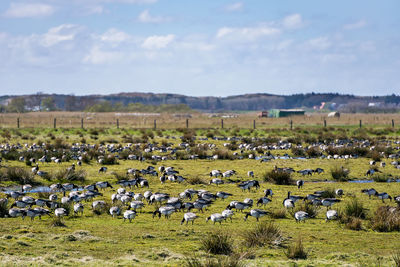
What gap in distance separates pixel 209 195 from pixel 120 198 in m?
3.27

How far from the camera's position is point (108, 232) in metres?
15.5

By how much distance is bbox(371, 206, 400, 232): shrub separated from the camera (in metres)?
15.9

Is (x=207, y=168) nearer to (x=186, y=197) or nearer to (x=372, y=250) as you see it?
(x=186, y=197)

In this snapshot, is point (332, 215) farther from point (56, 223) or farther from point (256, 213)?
point (56, 223)


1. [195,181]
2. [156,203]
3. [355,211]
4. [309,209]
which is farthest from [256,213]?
[195,181]

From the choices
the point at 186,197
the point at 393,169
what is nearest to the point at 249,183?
the point at 186,197

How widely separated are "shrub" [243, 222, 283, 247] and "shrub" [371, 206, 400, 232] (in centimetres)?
340

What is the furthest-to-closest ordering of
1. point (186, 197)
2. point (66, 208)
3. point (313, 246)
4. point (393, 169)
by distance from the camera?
point (393, 169) → point (186, 197) → point (66, 208) → point (313, 246)

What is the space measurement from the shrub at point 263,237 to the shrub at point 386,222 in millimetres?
3403

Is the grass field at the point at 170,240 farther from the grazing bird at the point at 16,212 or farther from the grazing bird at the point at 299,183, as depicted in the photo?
the grazing bird at the point at 299,183

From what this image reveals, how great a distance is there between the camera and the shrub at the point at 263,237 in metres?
13.9

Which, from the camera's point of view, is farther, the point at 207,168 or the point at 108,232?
the point at 207,168

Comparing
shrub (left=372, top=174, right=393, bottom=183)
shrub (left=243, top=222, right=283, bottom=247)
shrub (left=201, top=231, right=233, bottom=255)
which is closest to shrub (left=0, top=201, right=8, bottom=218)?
shrub (left=201, top=231, right=233, bottom=255)

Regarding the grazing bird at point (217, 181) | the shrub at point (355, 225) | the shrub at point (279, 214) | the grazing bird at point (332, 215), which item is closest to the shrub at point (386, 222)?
the shrub at point (355, 225)
